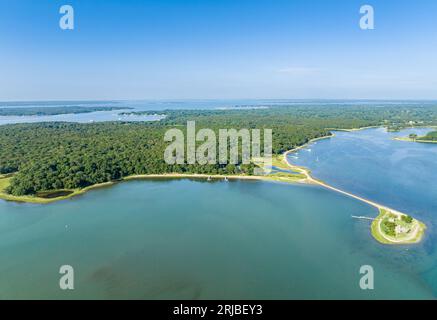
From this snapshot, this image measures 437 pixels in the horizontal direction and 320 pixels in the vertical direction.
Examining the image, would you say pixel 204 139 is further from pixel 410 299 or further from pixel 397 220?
pixel 410 299

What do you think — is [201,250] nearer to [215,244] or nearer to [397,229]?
[215,244]

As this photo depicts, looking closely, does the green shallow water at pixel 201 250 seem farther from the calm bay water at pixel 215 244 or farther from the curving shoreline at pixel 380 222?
the curving shoreline at pixel 380 222

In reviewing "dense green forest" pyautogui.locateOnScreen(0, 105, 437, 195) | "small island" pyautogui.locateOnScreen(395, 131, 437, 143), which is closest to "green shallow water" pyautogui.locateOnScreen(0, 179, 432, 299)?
"dense green forest" pyautogui.locateOnScreen(0, 105, 437, 195)

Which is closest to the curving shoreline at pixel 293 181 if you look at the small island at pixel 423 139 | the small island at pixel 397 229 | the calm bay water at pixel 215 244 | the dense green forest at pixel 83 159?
the small island at pixel 397 229

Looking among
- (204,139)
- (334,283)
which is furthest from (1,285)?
(204,139)

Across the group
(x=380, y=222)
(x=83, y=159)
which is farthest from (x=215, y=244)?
(x=83, y=159)
